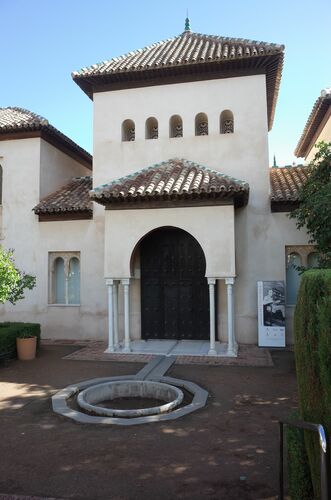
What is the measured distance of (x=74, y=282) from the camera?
13469 mm

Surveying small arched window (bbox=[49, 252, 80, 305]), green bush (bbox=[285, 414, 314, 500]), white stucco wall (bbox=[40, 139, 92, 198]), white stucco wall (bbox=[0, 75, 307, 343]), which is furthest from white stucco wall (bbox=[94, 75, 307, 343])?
green bush (bbox=[285, 414, 314, 500])

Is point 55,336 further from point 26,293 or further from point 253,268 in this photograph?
point 253,268

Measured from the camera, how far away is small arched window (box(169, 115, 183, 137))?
12.8 metres

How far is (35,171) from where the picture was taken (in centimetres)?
1369

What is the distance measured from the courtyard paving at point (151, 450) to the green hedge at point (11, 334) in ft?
7.17

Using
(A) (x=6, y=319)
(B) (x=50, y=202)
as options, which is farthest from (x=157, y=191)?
(A) (x=6, y=319)

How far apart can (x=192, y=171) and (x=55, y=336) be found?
697 cm

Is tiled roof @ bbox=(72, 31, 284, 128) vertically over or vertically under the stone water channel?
over

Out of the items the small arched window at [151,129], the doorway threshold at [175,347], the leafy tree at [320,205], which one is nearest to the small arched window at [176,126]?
the small arched window at [151,129]

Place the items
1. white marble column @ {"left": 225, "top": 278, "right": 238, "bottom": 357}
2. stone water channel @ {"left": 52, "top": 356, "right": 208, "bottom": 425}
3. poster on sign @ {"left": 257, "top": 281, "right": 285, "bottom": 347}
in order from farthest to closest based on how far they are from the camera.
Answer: poster on sign @ {"left": 257, "top": 281, "right": 285, "bottom": 347} < white marble column @ {"left": 225, "top": 278, "right": 238, "bottom": 357} < stone water channel @ {"left": 52, "top": 356, "right": 208, "bottom": 425}

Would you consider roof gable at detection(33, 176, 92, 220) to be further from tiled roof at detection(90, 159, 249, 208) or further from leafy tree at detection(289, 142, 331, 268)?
leafy tree at detection(289, 142, 331, 268)

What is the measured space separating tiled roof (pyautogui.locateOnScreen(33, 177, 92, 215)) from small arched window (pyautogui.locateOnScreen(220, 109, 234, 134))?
486 centimetres

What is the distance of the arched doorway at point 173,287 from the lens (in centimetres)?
1207

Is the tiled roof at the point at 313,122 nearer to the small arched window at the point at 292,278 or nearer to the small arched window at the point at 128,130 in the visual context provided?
the small arched window at the point at 292,278
